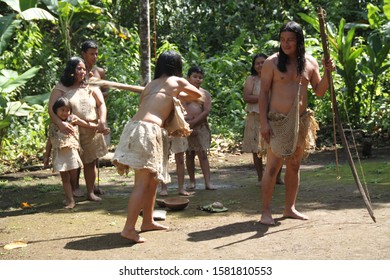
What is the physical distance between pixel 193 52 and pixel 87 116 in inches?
264

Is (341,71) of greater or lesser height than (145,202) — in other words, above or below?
above

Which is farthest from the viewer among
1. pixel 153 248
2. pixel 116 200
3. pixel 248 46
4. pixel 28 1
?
pixel 248 46

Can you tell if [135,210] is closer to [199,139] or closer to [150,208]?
[150,208]

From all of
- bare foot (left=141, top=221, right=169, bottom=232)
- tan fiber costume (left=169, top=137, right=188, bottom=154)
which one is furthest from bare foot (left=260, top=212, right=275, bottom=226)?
tan fiber costume (left=169, top=137, right=188, bottom=154)

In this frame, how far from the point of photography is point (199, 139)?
7.39m

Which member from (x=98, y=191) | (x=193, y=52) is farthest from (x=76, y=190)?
(x=193, y=52)

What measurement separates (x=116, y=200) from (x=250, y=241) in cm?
248

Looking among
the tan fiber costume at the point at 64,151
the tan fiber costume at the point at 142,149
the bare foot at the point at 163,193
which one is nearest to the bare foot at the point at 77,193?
the tan fiber costume at the point at 64,151

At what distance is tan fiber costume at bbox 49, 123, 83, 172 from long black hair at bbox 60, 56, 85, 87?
1.64 feet

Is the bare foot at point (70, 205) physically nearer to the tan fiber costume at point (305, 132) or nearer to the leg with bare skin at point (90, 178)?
the leg with bare skin at point (90, 178)

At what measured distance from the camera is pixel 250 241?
4.86 m

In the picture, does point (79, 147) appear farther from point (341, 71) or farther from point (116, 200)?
point (341, 71)

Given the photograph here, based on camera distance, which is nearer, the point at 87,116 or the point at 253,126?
the point at 87,116

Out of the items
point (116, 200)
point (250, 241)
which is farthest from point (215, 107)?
point (250, 241)
